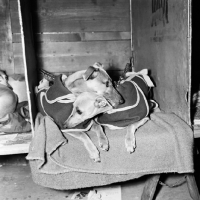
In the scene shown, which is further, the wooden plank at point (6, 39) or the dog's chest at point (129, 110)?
the wooden plank at point (6, 39)

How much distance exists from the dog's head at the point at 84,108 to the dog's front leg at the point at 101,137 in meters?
0.10

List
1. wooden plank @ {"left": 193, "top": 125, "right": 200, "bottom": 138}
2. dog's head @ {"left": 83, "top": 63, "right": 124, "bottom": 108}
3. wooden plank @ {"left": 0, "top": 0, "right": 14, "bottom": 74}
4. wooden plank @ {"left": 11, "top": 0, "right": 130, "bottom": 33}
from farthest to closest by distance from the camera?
wooden plank @ {"left": 11, "top": 0, "right": 130, "bottom": 33} → wooden plank @ {"left": 0, "top": 0, "right": 14, "bottom": 74} → dog's head @ {"left": 83, "top": 63, "right": 124, "bottom": 108} → wooden plank @ {"left": 193, "top": 125, "right": 200, "bottom": 138}

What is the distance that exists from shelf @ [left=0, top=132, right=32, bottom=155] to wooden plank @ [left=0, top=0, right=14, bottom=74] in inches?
42.0

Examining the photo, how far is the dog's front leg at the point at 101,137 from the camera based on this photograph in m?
1.94

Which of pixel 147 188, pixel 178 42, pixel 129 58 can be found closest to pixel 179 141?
Result: pixel 147 188

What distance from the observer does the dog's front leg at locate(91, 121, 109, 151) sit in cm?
194

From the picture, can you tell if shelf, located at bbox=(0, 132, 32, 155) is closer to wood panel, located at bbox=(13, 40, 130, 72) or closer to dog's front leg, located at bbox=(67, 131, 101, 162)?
dog's front leg, located at bbox=(67, 131, 101, 162)

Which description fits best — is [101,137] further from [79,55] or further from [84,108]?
[79,55]

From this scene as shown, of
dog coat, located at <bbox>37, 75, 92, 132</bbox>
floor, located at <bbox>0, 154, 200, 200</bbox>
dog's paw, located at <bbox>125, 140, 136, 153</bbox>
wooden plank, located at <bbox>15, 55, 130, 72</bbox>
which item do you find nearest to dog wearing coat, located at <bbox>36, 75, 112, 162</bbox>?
dog coat, located at <bbox>37, 75, 92, 132</bbox>

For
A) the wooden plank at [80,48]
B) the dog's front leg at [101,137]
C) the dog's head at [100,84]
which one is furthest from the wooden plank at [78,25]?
the dog's front leg at [101,137]

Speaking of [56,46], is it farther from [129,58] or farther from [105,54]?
[129,58]

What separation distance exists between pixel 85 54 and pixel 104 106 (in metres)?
1.30

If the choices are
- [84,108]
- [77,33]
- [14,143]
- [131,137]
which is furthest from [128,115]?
[77,33]

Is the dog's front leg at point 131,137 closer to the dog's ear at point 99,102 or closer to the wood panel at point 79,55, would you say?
the dog's ear at point 99,102
